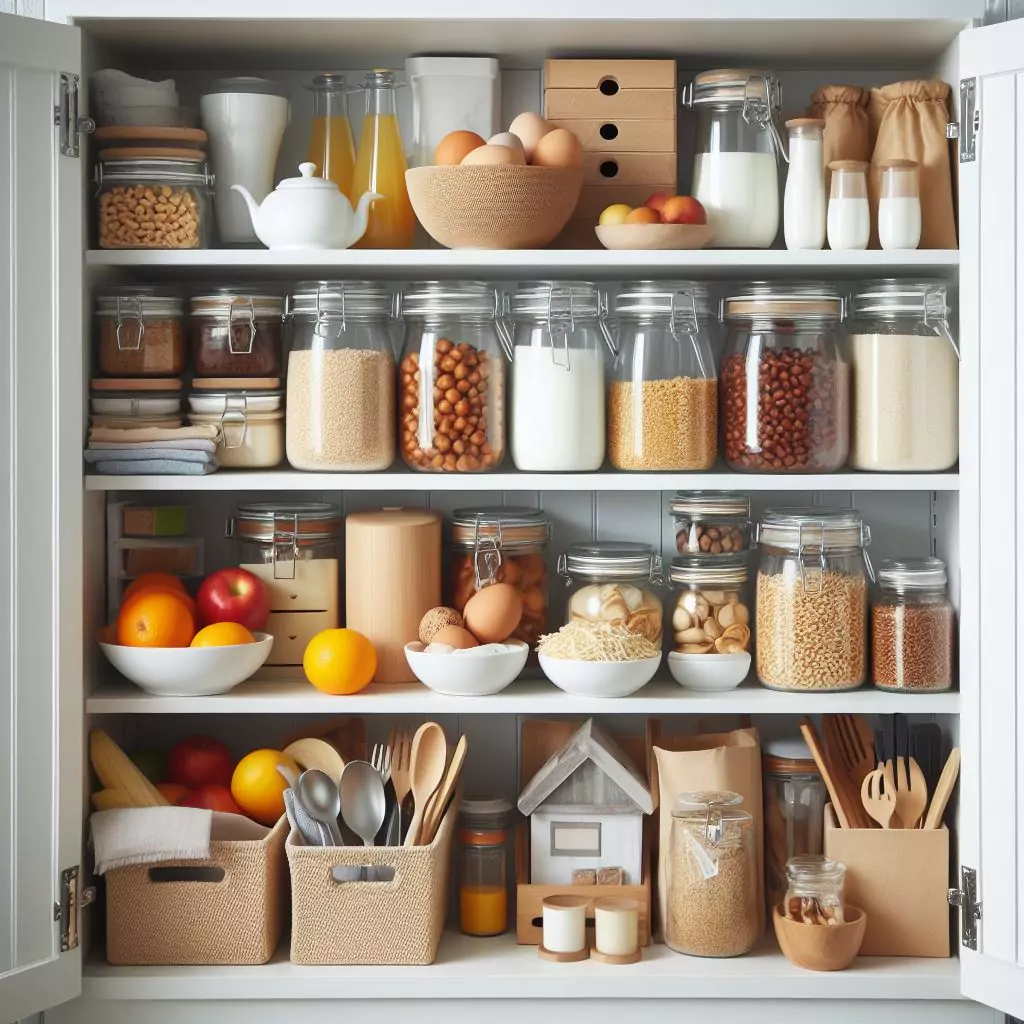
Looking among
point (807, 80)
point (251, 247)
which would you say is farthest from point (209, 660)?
point (807, 80)

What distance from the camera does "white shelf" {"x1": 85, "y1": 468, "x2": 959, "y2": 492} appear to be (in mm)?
1747

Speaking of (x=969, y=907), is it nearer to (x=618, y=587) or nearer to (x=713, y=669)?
(x=713, y=669)

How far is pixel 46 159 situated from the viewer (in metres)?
1.63

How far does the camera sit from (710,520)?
1.90 m

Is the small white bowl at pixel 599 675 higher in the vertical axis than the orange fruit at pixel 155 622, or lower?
lower

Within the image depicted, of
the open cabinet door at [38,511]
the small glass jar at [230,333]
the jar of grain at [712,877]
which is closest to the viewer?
the open cabinet door at [38,511]

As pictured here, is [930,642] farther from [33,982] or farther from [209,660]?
[33,982]

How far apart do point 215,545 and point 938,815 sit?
3.81 ft

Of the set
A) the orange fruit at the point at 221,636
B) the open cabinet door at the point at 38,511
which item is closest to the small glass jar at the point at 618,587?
the orange fruit at the point at 221,636

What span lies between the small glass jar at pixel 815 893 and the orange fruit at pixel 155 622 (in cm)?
89

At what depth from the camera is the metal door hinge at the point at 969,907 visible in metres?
1.68

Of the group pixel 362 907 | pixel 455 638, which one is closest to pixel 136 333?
pixel 455 638

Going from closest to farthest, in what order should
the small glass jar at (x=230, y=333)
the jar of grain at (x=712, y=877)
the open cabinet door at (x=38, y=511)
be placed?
the open cabinet door at (x=38, y=511)
the jar of grain at (x=712, y=877)
the small glass jar at (x=230, y=333)

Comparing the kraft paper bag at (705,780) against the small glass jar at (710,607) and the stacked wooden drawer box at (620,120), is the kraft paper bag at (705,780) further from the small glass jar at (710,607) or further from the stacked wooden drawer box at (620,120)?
the stacked wooden drawer box at (620,120)
